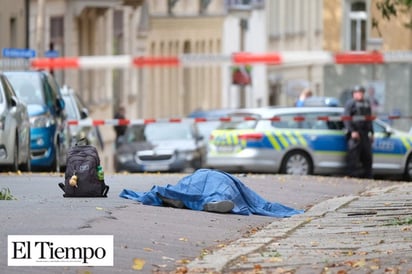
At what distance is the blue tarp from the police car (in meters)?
14.5

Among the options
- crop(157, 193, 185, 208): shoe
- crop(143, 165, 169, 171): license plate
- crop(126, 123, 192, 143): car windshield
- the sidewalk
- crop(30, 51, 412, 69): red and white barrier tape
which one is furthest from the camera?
crop(30, 51, 412, 69): red and white barrier tape

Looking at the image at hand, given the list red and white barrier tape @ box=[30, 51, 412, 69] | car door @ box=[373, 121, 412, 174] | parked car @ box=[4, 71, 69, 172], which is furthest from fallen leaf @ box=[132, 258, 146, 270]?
red and white barrier tape @ box=[30, 51, 412, 69]

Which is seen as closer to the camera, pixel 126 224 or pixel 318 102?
pixel 126 224

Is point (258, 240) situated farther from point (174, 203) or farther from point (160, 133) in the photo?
point (160, 133)

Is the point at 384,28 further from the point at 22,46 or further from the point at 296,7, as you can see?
the point at 22,46

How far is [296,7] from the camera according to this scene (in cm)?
6675

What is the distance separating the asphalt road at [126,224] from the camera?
13.6m

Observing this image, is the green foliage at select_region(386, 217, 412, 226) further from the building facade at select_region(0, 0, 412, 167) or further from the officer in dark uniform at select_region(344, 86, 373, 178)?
the building facade at select_region(0, 0, 412, 167)

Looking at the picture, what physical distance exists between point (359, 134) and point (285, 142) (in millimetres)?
1458

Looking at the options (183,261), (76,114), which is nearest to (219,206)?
(183,261)

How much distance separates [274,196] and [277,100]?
164ft

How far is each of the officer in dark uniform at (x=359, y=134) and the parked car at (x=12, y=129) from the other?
7.97 meters

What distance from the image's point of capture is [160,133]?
124 feet

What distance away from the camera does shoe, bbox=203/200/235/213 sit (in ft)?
58.4
